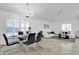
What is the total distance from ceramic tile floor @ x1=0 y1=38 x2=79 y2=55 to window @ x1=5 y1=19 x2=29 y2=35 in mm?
381

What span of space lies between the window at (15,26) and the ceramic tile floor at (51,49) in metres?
0.38

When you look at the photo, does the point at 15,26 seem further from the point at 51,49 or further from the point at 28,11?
the point at 51,49

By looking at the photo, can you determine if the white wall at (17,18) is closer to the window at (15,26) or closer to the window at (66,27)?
the window at (15,26)

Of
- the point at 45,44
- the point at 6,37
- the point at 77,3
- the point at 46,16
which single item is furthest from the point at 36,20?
the point at 77,3

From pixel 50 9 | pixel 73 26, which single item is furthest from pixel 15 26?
pixel 73 26

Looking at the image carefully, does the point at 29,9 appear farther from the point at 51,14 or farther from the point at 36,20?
the point at 51,14

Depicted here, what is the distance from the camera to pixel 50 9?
8.39 feet

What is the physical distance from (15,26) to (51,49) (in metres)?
0.95

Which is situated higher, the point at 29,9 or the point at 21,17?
the point at 29,9

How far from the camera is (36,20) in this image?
2.50 meters

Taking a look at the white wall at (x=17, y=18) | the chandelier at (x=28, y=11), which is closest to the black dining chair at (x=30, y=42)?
the white wall at (x=17, y=18)

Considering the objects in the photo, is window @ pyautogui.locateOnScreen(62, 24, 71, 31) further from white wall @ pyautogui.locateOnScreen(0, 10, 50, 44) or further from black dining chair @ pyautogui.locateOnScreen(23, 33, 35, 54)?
black dining chair @ pyautogui.locateOnScreen(23, 33, 35, 54)

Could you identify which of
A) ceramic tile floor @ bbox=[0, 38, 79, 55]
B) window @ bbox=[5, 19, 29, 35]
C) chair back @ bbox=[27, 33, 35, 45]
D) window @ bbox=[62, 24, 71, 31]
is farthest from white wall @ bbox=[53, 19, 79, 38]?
window @ bbox=[5, 19, 29, 35]
